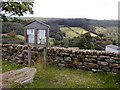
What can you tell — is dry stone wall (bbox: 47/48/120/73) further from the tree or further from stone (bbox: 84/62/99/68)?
the tree

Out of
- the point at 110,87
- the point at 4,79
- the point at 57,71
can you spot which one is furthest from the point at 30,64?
the point at 110,87

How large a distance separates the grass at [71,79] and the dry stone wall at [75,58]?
19 cm

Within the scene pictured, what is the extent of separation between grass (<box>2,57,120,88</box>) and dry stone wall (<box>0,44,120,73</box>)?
19 centimetres

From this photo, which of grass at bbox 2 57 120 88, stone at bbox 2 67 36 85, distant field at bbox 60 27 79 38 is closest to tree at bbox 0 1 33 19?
distant field at bbox 60 27 79 38

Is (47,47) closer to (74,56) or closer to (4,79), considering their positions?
(74,56)

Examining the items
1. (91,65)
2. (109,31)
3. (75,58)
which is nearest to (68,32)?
(109,31)

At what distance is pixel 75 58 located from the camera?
7.98 metres

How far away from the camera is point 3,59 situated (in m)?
9.90

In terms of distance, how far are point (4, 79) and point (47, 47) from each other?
2090mm

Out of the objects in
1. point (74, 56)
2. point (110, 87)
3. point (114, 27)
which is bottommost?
point (110, 87)

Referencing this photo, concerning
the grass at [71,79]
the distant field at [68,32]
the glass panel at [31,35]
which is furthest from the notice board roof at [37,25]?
the distant field at [68,32]

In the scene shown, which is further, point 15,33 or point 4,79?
point 15,33

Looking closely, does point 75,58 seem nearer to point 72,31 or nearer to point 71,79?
point 71,79

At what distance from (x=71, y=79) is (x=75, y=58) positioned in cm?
117
